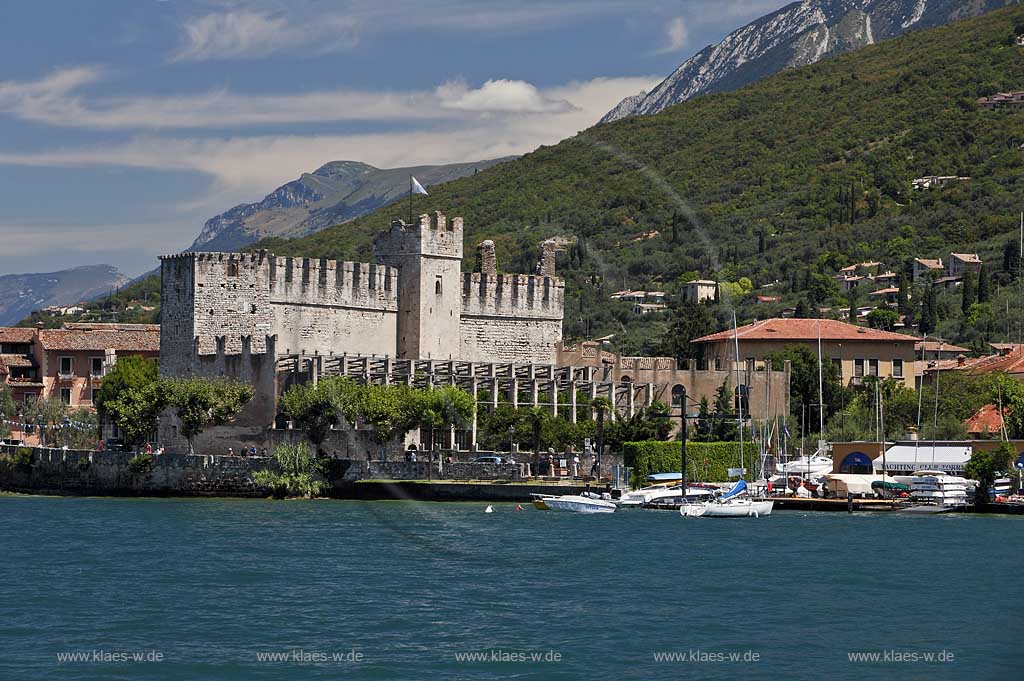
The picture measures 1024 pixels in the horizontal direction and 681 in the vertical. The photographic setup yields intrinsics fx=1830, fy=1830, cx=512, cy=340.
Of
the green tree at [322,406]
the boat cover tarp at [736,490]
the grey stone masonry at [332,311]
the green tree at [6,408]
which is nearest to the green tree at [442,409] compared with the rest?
the green tree at [322,406]

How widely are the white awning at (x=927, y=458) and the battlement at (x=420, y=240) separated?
1870 cm

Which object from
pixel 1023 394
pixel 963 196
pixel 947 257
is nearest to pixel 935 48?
pixel 963 196

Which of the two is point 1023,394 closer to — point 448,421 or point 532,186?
point 448,421

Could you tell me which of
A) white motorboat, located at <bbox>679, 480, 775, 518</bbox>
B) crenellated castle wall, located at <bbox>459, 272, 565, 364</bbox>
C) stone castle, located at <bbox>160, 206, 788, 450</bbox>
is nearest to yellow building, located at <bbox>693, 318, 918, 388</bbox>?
stone castle, located at <bbox>160, 206, 788, 450</bbox>

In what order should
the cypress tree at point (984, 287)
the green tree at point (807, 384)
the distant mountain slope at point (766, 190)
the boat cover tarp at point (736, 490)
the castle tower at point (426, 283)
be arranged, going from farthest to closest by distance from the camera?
the distant mountain slope at point (766, 190) < the cypress tree at point (984, 287) < the green tree at point (807, 384) < the castle tower at point (426, 283) < the boat cover tarp at point (736, 490)

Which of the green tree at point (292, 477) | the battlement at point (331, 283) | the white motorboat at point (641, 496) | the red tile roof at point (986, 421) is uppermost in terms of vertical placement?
the battlement at point (331, 283)

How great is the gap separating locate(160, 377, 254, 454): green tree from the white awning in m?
23.2

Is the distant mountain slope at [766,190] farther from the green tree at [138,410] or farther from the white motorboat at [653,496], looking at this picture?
the white motorboat at [653,496]

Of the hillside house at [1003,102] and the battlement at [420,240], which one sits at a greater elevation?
the hillside house at [1003,102]

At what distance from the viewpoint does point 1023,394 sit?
70.8 m

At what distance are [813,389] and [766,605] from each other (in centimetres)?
4267

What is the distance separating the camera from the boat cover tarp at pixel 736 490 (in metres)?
60.0

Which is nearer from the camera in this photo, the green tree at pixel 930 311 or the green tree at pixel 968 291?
the green tree at pixel 930 311

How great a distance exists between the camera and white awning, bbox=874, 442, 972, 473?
65188 millimetres
